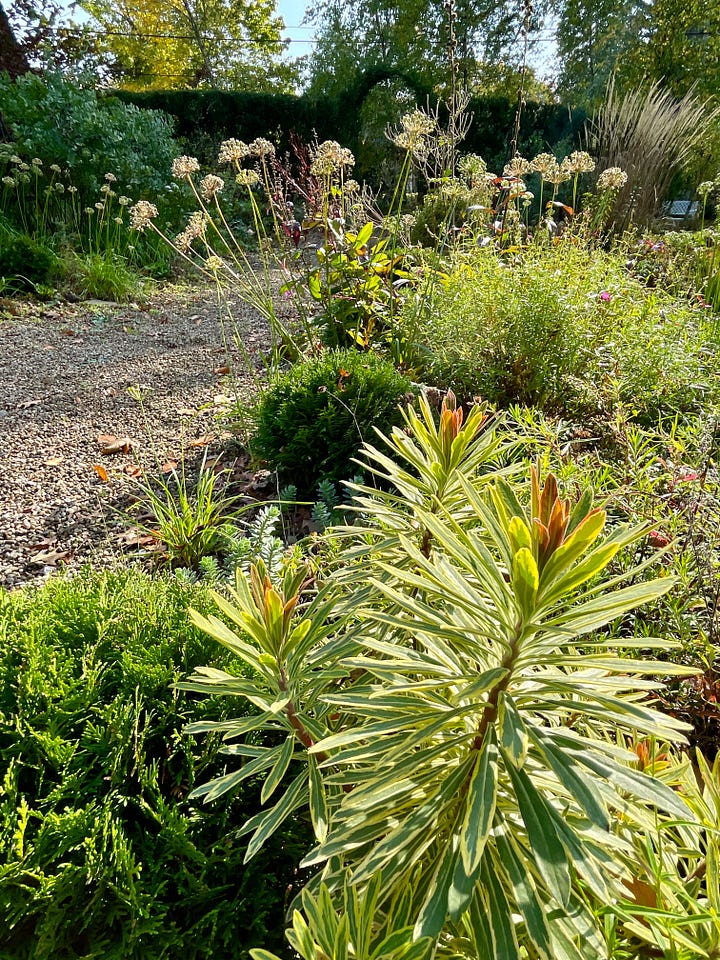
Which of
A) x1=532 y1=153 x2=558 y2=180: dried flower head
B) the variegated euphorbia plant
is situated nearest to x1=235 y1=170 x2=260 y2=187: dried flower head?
x1=532 y1=153 x2=558 y2=180: dried flower head

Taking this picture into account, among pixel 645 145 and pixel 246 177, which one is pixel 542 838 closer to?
pixel 246 177

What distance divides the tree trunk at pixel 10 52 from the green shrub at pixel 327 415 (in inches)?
378

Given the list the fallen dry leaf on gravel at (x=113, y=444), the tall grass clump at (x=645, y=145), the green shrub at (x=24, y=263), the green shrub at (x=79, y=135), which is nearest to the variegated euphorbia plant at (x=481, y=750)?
the fallen dry leaf on gravel at (x=113, y=444)

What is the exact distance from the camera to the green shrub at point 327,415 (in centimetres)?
236

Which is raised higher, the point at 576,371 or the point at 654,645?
the point at 654,645

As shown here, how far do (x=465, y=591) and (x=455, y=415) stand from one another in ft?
1.35

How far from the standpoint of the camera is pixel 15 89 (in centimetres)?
669

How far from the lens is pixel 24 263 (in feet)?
17.9

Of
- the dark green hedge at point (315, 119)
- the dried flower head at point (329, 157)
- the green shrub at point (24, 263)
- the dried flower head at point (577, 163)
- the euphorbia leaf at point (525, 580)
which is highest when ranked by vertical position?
the dark green hedge at point (315, 119)

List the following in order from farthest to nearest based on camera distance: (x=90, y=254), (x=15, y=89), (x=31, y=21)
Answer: (x=31, y=21) < (x=15, y=89) < (x=90, y=254)

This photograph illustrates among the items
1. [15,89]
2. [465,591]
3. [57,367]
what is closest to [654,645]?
[465,591]

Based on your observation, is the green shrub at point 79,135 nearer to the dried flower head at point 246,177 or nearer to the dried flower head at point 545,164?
the dried flower head at point 246,177

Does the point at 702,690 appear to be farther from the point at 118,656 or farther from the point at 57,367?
the point at 57,367

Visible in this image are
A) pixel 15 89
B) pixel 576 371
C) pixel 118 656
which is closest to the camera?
pixel 118 656
